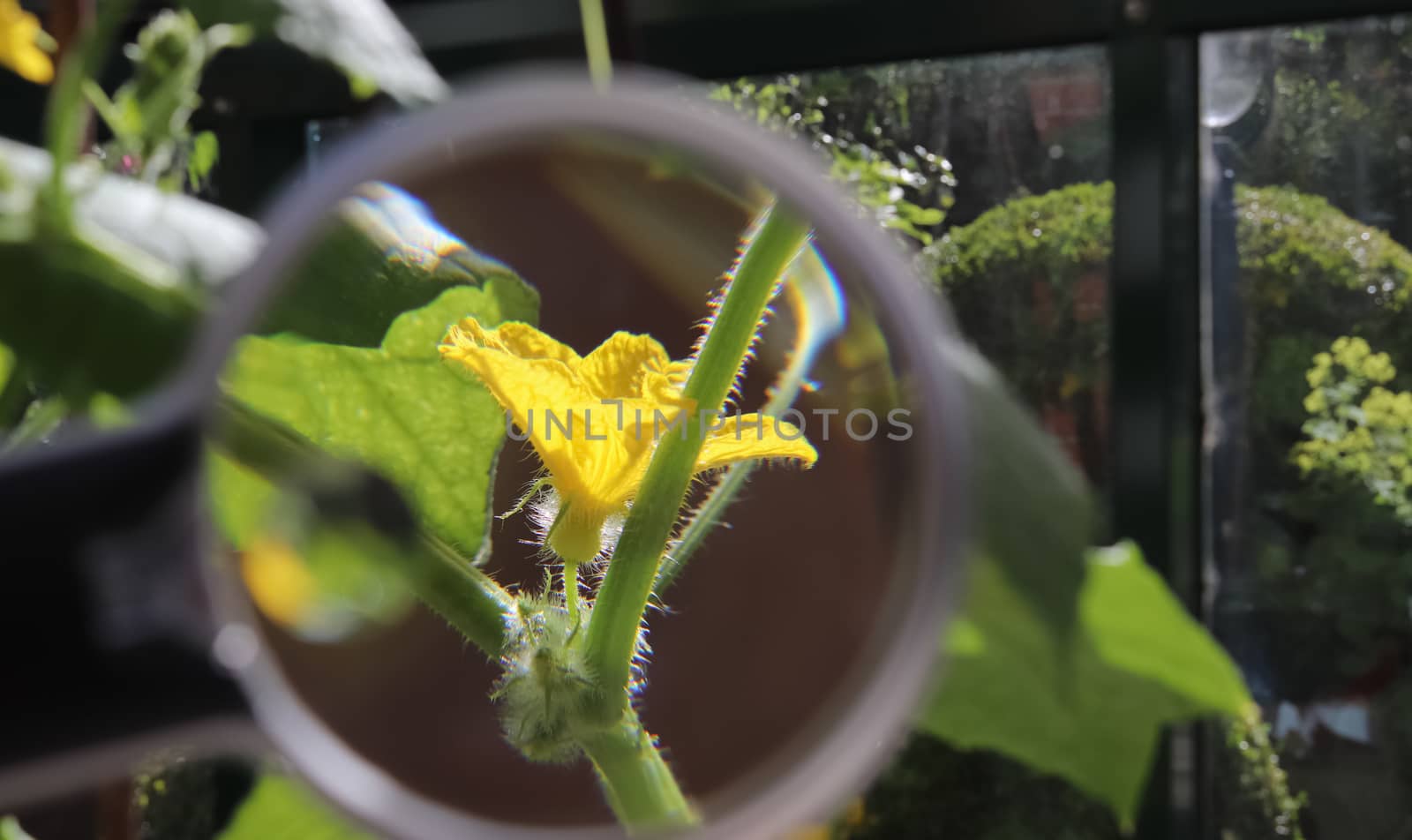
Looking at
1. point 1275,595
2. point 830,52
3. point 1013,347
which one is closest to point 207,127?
point 830,52

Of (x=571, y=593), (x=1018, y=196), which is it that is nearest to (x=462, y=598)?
(x=571, y=593)

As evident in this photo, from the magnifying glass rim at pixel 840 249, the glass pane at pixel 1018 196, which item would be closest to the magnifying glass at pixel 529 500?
the magnifying glass rim at pixel 840 249

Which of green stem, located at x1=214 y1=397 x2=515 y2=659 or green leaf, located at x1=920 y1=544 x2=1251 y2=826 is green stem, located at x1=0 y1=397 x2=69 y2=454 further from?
green leaf, located at x1=920 y1=544 x2=1251 y2=826

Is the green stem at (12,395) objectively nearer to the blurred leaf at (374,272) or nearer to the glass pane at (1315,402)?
the blurred leaf at (374,272)

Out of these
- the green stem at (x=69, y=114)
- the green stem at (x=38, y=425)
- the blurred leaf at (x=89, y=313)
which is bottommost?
the green stem at (x=38, y=425)

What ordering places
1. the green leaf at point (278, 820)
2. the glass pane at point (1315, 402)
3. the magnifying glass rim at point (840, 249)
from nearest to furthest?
the magnifying glass rim at point (840, 249) < the green leaf at point (278, 820) < the glass pane at point (1315, 402)

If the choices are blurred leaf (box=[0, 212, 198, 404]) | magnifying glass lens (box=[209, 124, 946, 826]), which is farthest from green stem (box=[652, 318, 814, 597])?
blurred leaf (box=[0, 212, 198, 404])

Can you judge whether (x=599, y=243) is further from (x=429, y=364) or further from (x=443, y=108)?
(x=443, y=108)

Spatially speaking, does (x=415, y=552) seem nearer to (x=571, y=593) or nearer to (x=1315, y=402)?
(x=571, y=593)
